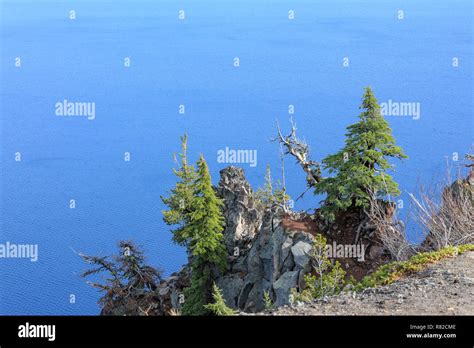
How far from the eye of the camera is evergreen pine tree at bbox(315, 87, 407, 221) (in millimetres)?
27500

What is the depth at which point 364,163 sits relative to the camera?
27984mm

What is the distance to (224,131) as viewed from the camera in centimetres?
10462

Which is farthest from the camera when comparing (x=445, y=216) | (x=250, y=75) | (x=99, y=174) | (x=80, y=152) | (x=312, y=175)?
(x=250, y=75)

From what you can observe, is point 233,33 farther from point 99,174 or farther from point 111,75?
point 99,174

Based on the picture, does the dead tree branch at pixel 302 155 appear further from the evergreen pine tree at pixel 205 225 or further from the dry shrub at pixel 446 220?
the dry shrub at pixel 446 220

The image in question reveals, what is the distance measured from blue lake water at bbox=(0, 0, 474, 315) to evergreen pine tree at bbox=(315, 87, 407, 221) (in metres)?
35.7

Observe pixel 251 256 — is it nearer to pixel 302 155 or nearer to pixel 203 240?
pixel 203 240

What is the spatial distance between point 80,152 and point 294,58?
2278 inches

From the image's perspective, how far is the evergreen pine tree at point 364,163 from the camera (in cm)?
2750

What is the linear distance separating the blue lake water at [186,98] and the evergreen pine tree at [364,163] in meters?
35.7

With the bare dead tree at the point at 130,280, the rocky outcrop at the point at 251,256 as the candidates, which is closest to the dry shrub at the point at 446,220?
the rocky outcrop at the point at 251,256

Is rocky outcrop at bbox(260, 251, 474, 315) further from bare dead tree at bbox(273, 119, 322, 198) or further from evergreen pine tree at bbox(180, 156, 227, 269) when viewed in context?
evergreen pine tree at bbox(180, 156, 227, 269)

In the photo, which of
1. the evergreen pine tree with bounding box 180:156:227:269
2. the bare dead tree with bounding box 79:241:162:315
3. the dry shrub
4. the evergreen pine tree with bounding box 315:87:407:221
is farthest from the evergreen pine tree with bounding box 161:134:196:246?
the dry shrub
